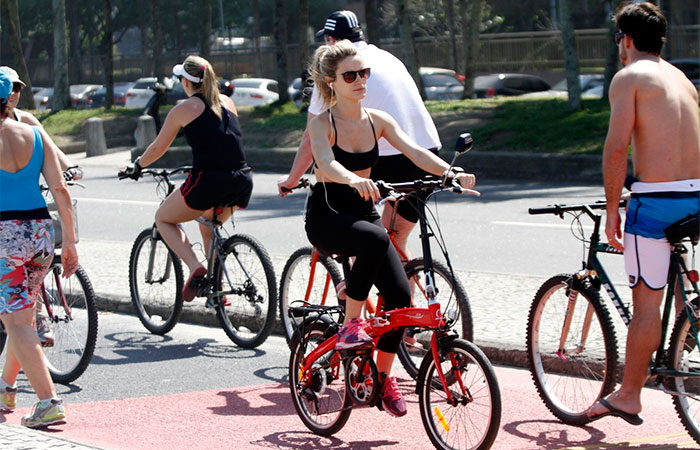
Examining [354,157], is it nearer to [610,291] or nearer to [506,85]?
[610,291]

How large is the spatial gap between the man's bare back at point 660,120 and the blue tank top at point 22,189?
9.40 ft

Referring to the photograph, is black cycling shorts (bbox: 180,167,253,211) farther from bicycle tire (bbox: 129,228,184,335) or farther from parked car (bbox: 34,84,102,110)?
parked car (bbox: 34,84,102,110)

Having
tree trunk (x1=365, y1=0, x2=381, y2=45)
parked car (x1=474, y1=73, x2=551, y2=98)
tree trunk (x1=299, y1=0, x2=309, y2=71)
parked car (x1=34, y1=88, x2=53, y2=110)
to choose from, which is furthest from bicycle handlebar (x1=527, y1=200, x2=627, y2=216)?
parked car (x1=34, y1=88, x2=53, y2=110)

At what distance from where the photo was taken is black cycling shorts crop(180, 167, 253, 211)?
24.9 ft

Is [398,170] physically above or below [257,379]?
above

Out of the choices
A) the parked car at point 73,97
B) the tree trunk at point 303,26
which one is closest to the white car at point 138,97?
the parked car at point 73,97

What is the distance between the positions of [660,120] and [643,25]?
0.44m

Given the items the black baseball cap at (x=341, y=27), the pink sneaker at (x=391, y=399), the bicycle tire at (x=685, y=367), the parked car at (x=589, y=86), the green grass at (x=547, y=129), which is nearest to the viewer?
the bicycle tire at (x=685, y=367)

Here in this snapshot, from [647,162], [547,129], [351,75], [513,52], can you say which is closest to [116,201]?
[547,129]

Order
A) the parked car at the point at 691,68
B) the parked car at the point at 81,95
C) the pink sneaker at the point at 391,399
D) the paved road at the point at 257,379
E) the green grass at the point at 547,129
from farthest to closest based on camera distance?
the parked car at the point at 81,95 < the parked car at the point at 691,68 < the green grass at the point at 547,129 < the paved road at the point at 257,379 < the pink sneaker at the point at 391,399

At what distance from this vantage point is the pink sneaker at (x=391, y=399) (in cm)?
515

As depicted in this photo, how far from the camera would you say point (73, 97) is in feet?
163

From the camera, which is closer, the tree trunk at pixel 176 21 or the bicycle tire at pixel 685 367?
the bicycle tire at pixel 685 367

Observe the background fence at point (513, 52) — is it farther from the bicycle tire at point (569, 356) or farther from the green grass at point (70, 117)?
the bicycle tire at point (569, 356)
